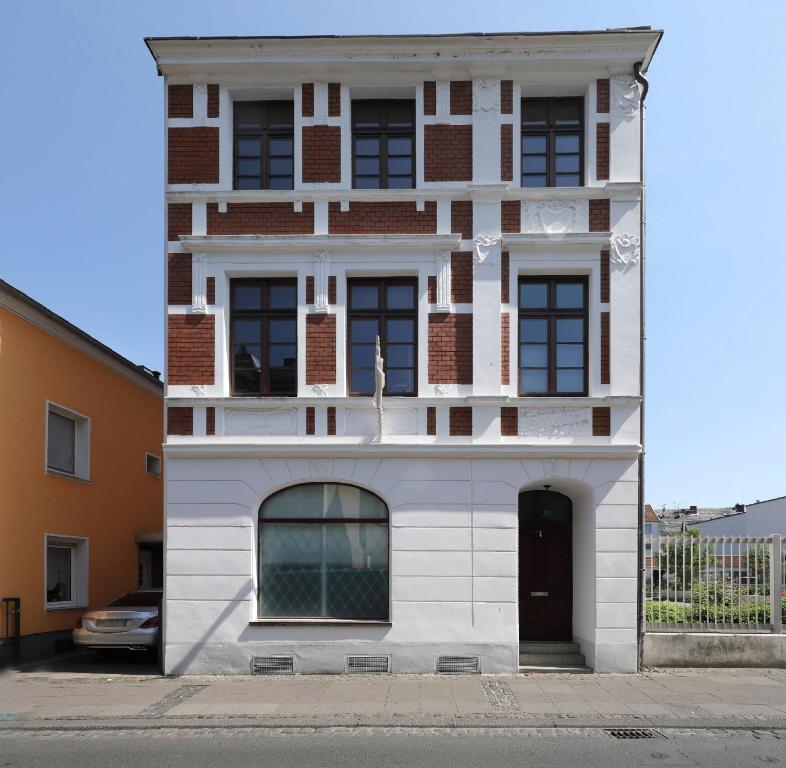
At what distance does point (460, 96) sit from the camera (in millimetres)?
12648

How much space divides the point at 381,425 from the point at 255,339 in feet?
8.43

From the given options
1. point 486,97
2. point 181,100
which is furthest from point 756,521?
point 181,100

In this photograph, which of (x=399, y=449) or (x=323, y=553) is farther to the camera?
(x=323, y=553)

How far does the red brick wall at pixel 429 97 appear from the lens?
12656mm

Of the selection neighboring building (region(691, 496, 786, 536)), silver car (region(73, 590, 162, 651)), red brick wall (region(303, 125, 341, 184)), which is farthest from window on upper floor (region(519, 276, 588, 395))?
neighboring building (region(691, 496, 786, 536))

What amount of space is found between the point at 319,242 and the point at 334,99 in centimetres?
245

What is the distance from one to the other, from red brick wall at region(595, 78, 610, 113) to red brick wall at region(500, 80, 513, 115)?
1412mm

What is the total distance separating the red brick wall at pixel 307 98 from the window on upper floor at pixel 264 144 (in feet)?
1.22

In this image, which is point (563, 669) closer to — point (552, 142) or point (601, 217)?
point (601, 217)

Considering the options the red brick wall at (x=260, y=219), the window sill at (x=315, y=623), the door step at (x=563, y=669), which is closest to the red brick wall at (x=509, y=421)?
the window sill at (x=315, y=623)

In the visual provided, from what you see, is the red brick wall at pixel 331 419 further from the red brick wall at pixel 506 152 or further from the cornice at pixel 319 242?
the red brick wall at pixel 506 152

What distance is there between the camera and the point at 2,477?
13.2 meters

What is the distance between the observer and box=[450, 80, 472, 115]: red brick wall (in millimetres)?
12633

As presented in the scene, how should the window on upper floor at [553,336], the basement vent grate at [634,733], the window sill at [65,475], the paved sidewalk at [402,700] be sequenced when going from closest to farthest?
1. the basement vent grate at [634,733]
2. the paved sidewalk at [402,700]
3. the window on upper floor at [553,336]
4. the window sill at [65,475]
